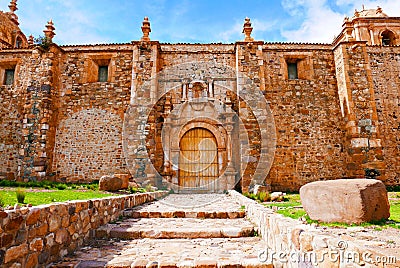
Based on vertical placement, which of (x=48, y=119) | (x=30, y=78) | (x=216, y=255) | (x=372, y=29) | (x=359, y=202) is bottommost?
(x=216, y=255)

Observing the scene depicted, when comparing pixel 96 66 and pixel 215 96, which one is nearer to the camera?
pixel 215 96

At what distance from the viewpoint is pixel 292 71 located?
13.4m

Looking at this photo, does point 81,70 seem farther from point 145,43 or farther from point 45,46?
point 145,43

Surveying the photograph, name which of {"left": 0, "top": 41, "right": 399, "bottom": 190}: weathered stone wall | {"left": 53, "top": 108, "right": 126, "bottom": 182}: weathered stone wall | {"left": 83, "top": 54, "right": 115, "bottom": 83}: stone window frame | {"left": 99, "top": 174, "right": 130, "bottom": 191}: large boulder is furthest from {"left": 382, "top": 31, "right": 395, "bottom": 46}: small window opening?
{"left": 99, "top": 174, "right": 130, "bottom": 191}: large boulder

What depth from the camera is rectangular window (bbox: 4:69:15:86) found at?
44.3 feet

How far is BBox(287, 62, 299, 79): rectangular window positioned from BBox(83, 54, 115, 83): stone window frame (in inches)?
348

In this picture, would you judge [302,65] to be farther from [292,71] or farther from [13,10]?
[13,10]

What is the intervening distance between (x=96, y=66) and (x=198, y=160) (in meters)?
7.16

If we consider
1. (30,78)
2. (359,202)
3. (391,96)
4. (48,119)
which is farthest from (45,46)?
(391,96)

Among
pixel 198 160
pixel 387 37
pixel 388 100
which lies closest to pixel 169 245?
pixel 198 160

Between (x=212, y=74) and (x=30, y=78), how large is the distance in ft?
28.4

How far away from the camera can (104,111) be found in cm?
1262

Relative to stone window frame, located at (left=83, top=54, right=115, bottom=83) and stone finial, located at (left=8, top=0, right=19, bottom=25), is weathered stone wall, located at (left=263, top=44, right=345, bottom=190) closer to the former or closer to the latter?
stone window frame, located at (left=83, top=54, right=115, bottom=83)

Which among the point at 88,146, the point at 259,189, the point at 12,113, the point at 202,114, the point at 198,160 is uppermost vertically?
the point at 12,113
